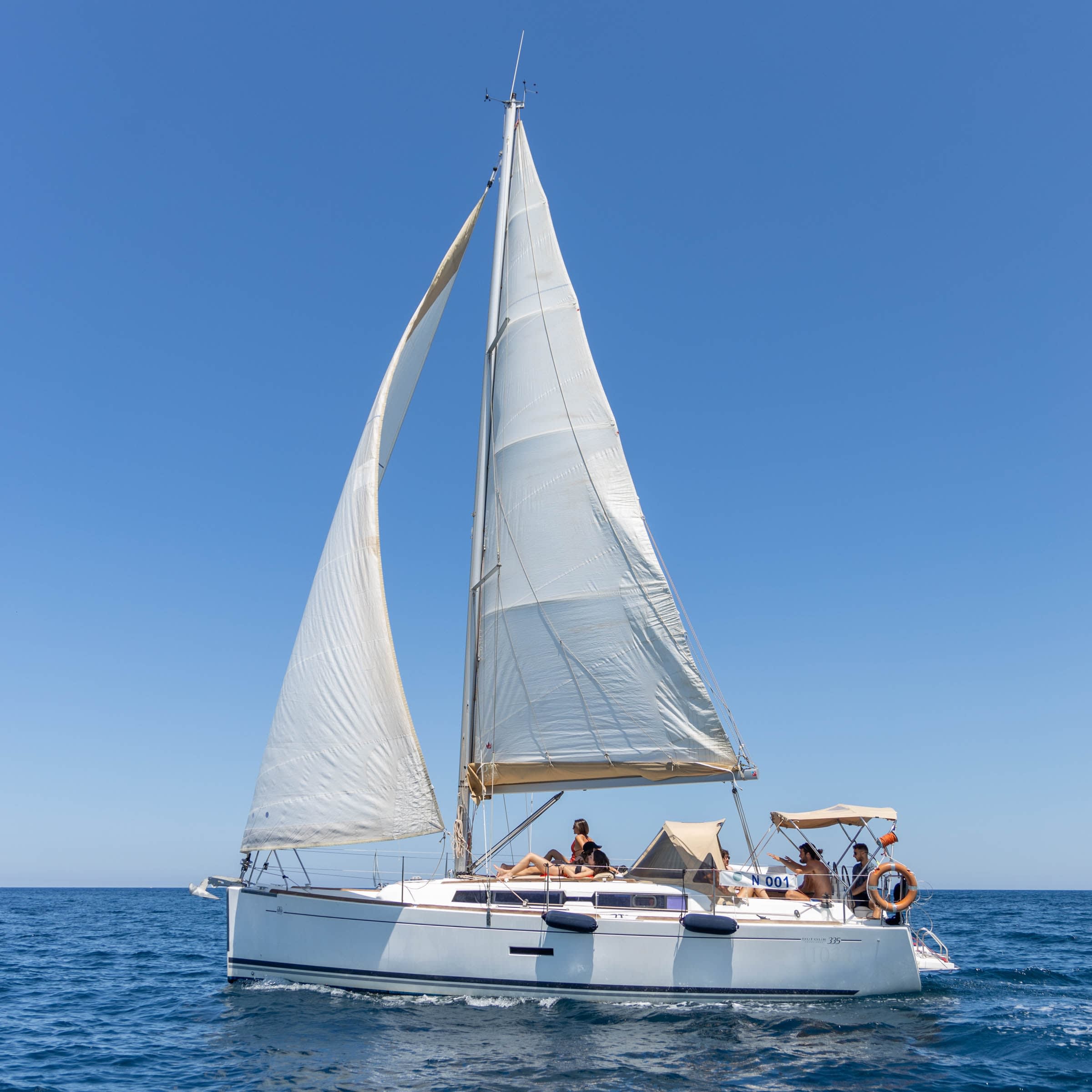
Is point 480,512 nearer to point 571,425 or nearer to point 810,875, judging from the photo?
point 571,425

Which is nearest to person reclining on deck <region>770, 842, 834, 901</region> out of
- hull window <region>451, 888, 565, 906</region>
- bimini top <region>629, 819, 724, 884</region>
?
bimini top <region>629, 819, 724, 884</region>

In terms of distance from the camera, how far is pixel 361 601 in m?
16.2

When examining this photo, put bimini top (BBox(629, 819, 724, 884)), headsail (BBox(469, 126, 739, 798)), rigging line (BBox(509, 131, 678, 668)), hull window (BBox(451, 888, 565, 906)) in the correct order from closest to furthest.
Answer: hull window (BBox(451, 888, 565, 906)) → bimini top (BBox(629, 819, 724, 884)) → headsail (BBox(469, 126, 739, 798)) → rigging line (BBox(509, 131, 678, 668))

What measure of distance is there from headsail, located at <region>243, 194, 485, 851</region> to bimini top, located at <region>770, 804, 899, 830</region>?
7.08 meters

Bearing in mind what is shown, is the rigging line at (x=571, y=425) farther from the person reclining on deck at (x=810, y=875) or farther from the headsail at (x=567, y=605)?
the person reclining on deck at (x=810, y=875)

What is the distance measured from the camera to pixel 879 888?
1594cm

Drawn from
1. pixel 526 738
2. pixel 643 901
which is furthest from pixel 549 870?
pixel 526 738

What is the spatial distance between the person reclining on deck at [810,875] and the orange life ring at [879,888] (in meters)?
0.71

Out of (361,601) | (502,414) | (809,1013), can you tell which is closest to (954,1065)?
(809,1013)

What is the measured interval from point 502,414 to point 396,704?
6.92 m

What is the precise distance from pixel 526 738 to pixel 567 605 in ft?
9.00

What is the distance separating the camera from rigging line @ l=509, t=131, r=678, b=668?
17516mm

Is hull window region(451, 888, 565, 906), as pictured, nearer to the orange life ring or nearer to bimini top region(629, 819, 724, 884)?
bimini top region(629, 819, 724, 884)

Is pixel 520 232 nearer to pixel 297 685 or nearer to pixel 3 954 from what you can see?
A: pixel 297 685
